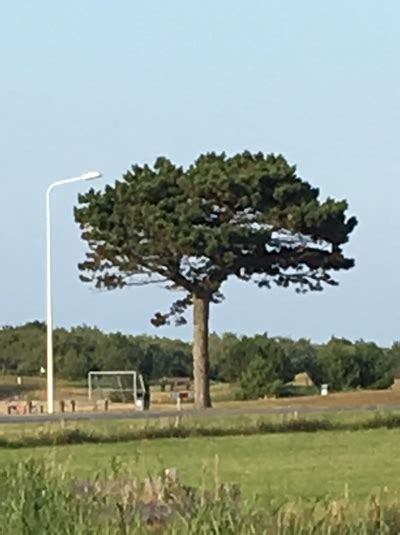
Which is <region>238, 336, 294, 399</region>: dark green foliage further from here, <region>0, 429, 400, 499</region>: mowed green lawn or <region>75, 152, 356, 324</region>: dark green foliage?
<region>0, 429, 400, 499</region>: mowed green lawn

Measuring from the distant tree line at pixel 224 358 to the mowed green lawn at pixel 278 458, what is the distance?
39075 millimetres

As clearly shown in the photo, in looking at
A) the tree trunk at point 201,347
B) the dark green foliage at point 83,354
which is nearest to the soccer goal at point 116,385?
the tree trunk at point 201,347

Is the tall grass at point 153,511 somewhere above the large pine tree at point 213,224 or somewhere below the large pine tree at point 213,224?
below

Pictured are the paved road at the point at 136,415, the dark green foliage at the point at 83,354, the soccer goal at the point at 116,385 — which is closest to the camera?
the paved road at the point at 136,415

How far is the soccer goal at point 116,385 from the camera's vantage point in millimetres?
75912

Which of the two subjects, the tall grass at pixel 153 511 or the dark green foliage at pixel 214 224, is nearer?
the tall grass at pixel 153 511

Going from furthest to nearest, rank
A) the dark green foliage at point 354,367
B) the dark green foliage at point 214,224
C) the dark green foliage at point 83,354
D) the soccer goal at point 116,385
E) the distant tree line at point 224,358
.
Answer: the dark green foliage at point 83,354
the dark green foliage at point 354,367
the distant tree line at point 224,358
the soccer goal at point 116,385
the dark green foliage at point 214,224

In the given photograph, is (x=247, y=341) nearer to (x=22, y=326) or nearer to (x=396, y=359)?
(x=396, y=359)

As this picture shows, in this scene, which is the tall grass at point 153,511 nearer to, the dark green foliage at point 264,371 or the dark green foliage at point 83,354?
Result: the dark green foliage at point 264,371

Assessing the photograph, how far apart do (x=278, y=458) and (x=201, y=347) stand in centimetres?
3264

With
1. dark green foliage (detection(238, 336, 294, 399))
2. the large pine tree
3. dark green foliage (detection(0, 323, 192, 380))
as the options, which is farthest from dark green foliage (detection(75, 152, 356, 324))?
dark green foliage (detection(0, 323, 192, 380))

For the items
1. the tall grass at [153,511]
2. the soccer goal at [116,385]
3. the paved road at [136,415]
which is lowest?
the tall grass at [153,511]

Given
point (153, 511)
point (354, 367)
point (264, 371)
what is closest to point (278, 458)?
point (153, 511)

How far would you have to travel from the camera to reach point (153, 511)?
11281 millimetres
